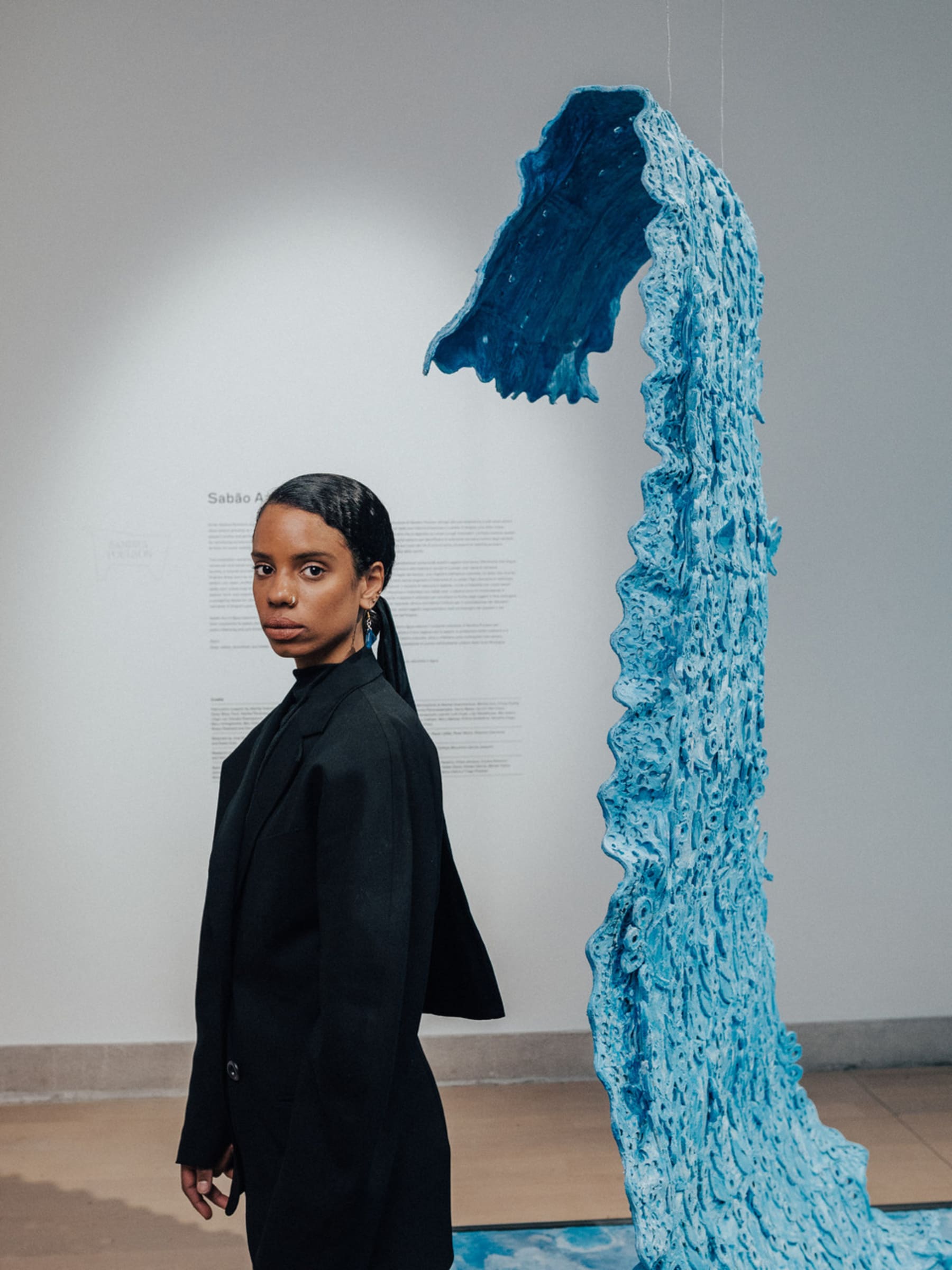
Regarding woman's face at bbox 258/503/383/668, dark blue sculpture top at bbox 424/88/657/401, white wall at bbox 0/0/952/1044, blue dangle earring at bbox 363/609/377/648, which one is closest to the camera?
woman's face at bbox 258/503/383/668

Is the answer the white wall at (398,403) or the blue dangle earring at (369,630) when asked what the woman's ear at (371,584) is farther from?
the white wall at (398,403)

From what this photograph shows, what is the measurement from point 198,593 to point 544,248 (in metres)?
1.60

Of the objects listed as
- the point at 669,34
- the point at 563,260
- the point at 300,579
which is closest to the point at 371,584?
the point at 300,579

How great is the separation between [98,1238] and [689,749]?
1918mm

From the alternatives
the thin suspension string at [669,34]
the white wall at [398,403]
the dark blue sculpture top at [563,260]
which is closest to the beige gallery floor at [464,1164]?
the white wall at [398,403]

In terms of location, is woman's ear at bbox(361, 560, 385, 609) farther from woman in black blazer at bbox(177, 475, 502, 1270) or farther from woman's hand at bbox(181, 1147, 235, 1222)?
woman's hand at bbox(181, 1147, 235, 1222)

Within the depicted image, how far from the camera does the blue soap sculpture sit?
1.27m

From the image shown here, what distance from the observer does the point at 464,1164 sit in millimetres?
2695

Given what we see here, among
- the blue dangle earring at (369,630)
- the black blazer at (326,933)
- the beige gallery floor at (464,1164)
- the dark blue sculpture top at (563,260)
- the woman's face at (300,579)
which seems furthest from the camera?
the beige gallery floor at (464,1164)

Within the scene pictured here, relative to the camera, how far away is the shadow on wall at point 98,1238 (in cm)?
232

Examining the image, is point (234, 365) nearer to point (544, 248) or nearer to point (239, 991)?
point (544, 248)

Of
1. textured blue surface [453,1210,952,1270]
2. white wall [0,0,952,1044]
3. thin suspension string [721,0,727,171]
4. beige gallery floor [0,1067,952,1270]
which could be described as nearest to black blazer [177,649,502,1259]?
textured blue surface [453,1210,952,1270]

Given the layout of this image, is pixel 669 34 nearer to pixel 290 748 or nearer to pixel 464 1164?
pixel 290 748

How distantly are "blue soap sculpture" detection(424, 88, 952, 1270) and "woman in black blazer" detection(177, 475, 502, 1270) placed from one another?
243 millimetres
